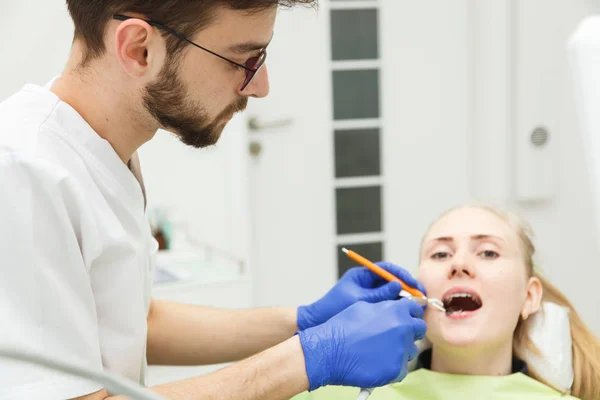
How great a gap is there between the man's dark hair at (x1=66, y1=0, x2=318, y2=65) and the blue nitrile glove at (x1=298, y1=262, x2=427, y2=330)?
629 millimetres

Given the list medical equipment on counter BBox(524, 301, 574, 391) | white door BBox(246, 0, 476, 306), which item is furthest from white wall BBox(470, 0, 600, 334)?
medical equipment on counter BBox(524, 301, 574, 391)

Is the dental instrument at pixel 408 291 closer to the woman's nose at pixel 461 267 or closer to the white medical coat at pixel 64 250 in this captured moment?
the woman's nose at pixel 461 267

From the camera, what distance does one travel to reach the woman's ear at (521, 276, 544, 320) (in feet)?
5.04

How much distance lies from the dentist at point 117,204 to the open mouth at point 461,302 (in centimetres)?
22

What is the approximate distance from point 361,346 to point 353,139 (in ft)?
5.63

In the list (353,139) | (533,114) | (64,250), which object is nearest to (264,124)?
(353,139)

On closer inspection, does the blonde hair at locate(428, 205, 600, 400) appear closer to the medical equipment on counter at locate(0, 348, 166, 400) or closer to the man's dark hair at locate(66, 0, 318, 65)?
the man's dark hair at locate(66, 0, 318, 65)

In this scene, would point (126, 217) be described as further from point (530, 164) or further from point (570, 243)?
point (570, 243)

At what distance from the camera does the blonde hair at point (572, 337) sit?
1.48 m

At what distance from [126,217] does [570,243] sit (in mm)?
2308

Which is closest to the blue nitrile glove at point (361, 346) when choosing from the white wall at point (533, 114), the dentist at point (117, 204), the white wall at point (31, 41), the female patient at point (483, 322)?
the dentist at point (117, 204)

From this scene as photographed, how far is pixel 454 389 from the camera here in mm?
1486

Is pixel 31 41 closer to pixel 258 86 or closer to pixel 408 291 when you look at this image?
pixel 258 86

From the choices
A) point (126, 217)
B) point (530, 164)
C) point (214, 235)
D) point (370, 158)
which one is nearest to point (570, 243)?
point (530, 164)
